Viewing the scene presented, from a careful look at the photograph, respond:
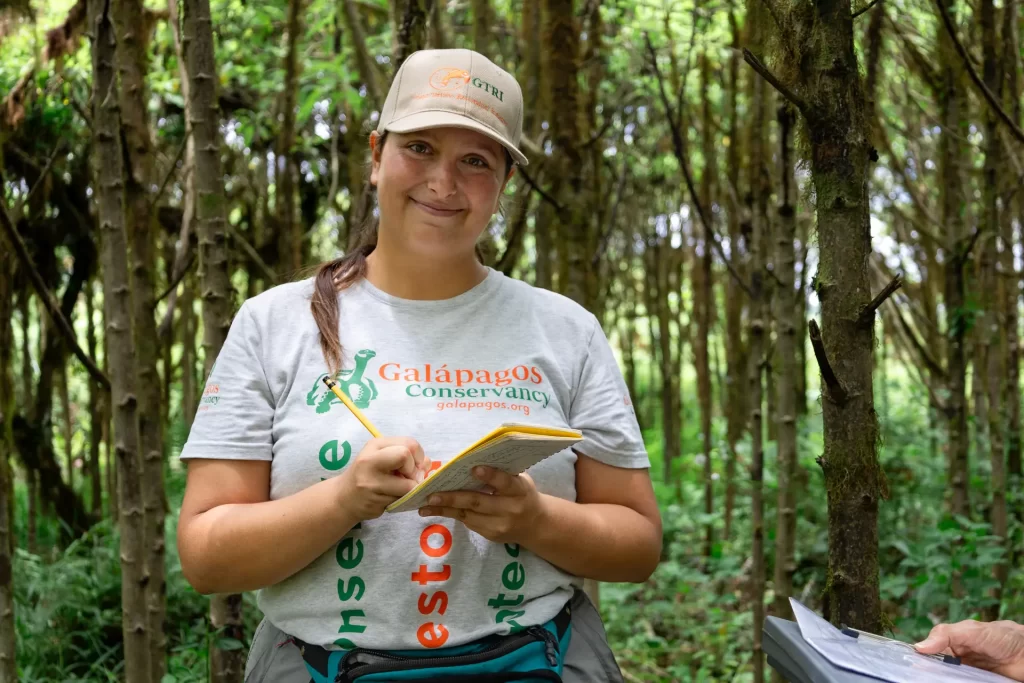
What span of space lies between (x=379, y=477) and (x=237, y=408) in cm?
39

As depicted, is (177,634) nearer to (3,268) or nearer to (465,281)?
(3,268)

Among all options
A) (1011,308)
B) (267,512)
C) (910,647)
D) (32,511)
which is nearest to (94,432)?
(32,511)

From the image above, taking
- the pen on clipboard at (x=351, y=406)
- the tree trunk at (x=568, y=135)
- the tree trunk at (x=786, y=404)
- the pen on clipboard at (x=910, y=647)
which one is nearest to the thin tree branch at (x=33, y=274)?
the pen on clipboard at (x=351, y=406)

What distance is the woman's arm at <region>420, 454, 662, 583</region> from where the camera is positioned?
1581 mm

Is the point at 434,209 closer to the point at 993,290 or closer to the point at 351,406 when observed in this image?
the point at 351,406

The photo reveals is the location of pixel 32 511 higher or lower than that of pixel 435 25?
lower

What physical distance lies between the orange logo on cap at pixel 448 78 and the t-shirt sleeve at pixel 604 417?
0.60m

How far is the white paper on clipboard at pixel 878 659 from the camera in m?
1.27

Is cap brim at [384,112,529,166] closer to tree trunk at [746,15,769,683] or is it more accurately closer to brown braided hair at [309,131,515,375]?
brown braided hair at [309,131,515,375]

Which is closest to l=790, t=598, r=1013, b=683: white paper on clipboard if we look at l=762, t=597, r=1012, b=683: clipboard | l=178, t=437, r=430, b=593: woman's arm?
l=762, t=597, r=1012, b=683: clipboard

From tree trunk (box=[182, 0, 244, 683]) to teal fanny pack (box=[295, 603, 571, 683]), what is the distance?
1.10 m

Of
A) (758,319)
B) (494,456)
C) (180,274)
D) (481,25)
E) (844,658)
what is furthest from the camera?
(758,319)

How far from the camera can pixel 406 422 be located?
1.74 m

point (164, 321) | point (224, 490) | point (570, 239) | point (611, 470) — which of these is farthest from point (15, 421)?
point (611, 470)
